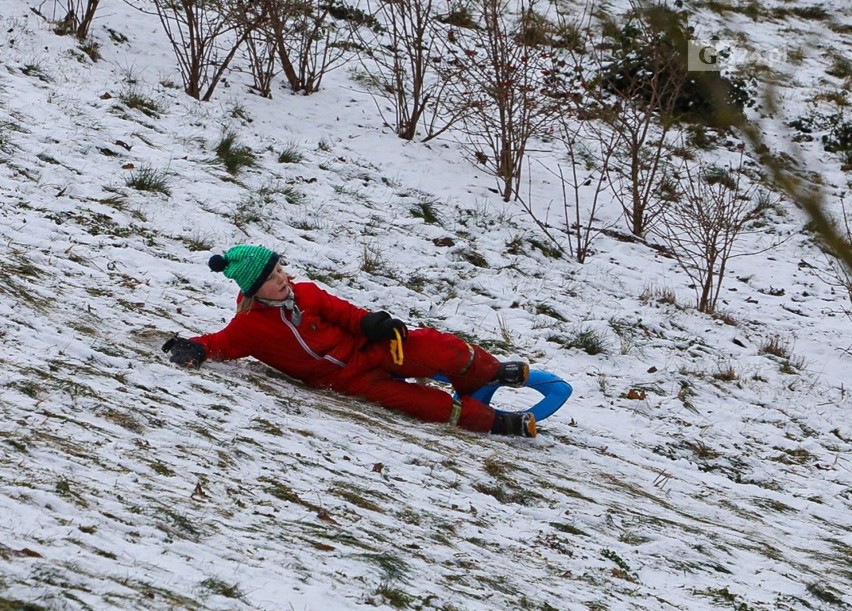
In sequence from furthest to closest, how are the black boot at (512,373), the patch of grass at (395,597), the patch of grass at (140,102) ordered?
1. the patch of grass at (140,102)
2. the black boot at (512,373)
3. the patch of grass at (395,597)

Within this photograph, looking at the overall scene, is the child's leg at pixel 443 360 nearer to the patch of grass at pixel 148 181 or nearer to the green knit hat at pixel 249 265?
the green knit hat at pixel 249 265

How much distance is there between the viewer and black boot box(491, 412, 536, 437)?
5035mm

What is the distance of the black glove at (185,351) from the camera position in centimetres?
448

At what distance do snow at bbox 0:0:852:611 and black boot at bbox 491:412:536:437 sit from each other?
0.08 m

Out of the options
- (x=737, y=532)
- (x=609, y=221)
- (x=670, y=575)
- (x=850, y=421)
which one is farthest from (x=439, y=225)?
(x=670, y=575)

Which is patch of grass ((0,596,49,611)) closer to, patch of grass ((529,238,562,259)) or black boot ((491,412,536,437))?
black boot ((491,412,536,437))

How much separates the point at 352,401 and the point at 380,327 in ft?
1.40

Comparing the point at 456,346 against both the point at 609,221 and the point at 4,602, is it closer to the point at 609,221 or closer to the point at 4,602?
the point at 4,602

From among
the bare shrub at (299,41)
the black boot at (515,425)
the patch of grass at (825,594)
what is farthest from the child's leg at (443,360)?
the bare shrub at (299,41)

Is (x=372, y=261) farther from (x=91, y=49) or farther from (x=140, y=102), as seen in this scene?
(x=91, y=49)

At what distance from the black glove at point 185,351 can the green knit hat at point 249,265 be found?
376mm

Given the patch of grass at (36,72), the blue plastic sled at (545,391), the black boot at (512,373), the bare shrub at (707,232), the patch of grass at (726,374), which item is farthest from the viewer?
the patch of grass at (36,72)

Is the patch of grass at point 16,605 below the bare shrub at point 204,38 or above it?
below

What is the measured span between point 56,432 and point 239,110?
715 centimetres
